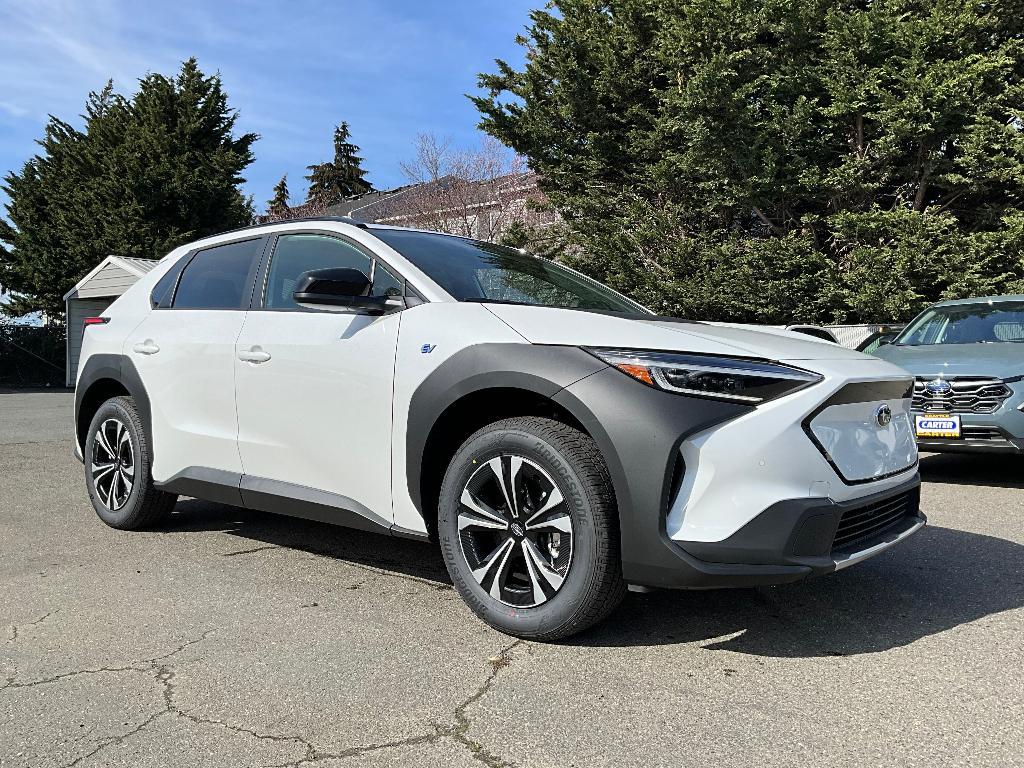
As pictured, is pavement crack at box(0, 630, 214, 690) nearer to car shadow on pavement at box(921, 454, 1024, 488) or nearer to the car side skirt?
the car side skirt

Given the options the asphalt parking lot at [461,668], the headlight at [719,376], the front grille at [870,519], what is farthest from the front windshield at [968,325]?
the headlight at [719,376]

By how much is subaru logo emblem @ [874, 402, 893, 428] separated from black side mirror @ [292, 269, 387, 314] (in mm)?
1979

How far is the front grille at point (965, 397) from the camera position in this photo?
19.9ft

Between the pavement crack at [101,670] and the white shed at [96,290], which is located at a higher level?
the white shed at [96,290]

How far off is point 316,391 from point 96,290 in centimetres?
2289

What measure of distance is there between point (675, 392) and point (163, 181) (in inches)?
1080

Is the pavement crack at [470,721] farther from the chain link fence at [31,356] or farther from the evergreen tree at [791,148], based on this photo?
the chain link fence at [31,356]

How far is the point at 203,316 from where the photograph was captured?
4.26 metres

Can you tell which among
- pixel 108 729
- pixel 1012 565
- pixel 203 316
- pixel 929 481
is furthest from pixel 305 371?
pixel 929 481

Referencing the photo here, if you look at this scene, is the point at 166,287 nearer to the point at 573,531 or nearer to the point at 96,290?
the point at 573,531

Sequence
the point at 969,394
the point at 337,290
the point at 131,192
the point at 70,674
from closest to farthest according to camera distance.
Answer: the point at 70,674, the point at 337,290, the point at 969,394, the point at 131,192

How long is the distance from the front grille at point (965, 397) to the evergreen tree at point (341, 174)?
2039 inches

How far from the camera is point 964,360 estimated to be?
6.37m

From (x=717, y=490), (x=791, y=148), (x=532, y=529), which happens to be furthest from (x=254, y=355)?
(x=791, y=148)
